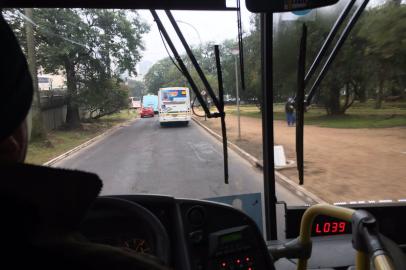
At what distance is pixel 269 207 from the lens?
2674 mm

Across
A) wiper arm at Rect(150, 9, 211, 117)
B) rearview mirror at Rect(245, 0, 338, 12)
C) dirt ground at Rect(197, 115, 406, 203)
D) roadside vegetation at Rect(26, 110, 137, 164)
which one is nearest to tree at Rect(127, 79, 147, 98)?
dirt ground at Rect(197, 115, 406, 203)

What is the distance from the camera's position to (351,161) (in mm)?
7539

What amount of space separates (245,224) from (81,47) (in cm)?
204

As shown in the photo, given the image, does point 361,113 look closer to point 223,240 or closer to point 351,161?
point 351,161

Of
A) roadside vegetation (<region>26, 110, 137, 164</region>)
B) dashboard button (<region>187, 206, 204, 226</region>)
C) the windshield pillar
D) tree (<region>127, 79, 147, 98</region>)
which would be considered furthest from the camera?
tree (<region>127, 79, 147, 98</region>)

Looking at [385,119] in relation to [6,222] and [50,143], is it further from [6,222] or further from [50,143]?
[6,222]

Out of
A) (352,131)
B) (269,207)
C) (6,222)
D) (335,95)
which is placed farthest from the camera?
(352,131)

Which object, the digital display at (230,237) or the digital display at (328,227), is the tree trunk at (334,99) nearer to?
the digital display at (328,227)

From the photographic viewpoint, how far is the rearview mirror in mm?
2043

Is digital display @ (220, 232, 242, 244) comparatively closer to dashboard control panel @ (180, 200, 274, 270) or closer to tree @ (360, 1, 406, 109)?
dashboard control panel @ (180, 200, 274, 270)

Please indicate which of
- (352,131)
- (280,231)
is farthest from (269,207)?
(352,131)

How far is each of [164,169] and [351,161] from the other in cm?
351

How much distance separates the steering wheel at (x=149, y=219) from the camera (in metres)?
1.27

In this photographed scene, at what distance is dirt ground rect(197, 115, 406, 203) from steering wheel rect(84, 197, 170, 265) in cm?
116
